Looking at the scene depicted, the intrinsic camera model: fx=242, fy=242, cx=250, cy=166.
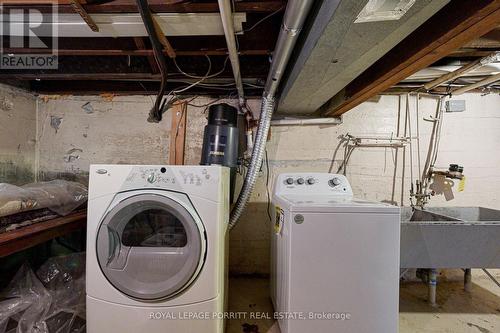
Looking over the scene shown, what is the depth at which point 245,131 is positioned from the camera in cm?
243

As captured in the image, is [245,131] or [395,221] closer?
[395,221]

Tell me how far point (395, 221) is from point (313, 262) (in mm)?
485

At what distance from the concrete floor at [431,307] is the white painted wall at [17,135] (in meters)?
2.27

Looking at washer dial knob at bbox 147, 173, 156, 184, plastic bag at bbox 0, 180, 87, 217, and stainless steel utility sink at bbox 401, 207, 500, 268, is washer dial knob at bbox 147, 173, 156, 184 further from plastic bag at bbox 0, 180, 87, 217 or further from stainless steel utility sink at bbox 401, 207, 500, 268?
stainless steel utility sink at bbox 401, 207, 500, 268

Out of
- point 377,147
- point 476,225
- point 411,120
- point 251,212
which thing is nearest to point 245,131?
point 251,212

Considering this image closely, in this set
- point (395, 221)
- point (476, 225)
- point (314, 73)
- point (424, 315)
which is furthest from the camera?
point (424, 315)

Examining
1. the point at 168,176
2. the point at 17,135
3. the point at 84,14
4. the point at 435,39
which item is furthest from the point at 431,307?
the point at 17,135

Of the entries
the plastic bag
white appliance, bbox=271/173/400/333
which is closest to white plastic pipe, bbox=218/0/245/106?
white appliance, bbox=271/173/400/333

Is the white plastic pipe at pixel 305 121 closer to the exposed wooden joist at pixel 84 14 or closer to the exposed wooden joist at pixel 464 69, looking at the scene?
the exposed wooden joist at pixel 464 69

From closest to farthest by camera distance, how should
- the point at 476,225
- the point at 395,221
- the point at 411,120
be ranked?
the point at 395,221 < the point at 476,225 < the point at 411,120

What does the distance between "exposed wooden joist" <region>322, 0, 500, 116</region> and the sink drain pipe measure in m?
0.61

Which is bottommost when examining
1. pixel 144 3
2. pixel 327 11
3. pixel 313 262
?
pixel 313 262

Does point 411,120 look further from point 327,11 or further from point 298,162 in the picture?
point 327,11
